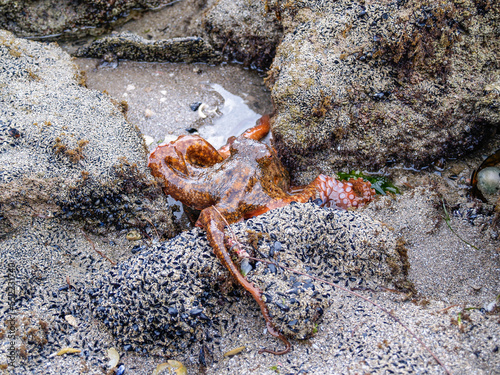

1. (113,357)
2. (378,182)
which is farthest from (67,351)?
(378,182)

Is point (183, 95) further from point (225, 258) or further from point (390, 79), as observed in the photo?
point (225, 258)

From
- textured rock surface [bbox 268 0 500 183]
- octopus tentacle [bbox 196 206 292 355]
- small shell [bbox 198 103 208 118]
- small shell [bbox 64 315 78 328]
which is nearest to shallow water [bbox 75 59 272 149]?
small shell [bbox 198 103 208 118]

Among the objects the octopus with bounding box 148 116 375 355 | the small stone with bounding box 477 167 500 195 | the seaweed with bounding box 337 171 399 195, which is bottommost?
the octopus with bounding box 148 116 375 355

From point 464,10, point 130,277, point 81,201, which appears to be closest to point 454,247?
point 464,10

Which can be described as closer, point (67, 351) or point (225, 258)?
point (67, 351)

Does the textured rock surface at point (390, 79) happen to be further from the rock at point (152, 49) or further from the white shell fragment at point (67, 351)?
the white shell fragment at point (67, 351)

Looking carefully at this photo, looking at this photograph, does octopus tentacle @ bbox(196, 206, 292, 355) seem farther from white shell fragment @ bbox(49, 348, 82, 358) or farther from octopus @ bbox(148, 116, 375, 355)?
white shell fragment @ bbox(49, 348, 82, 358)
